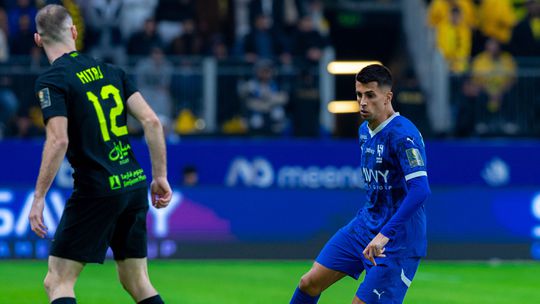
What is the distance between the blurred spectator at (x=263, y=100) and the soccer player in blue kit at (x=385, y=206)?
40.0 feet

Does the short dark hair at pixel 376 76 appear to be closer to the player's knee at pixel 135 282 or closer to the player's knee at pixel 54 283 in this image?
the player's knee at pixel 135 282

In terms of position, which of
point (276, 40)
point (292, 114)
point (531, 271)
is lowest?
point (531, 271)

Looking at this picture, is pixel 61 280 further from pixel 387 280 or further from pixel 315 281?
pixel 387 280

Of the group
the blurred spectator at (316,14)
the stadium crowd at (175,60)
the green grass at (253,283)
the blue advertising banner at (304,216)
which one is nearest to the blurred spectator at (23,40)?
the stadium crowd at (175,60)

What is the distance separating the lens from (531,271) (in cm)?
1573

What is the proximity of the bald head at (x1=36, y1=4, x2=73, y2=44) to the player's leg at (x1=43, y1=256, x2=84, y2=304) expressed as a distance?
139 cm

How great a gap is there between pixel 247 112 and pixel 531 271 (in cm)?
638

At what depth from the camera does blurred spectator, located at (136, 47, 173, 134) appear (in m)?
19.6

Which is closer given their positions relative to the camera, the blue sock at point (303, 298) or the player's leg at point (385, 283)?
the player's leg at point (385, 283)

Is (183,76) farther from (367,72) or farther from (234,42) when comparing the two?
(367,72)

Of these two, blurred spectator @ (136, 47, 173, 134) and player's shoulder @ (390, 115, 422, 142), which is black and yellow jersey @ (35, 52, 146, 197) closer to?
Result: player's shoulder @ (390, 115, 422, 142)

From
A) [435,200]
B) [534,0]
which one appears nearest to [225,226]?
[435,200]

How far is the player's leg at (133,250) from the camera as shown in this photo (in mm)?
7461

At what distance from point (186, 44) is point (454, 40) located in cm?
510
